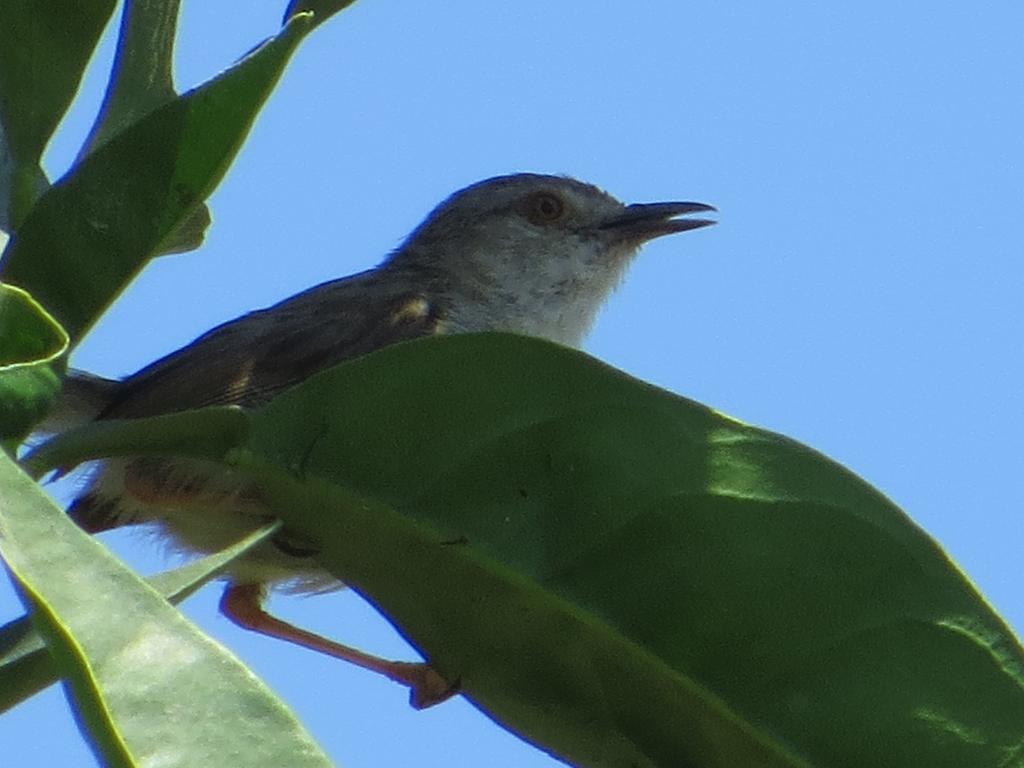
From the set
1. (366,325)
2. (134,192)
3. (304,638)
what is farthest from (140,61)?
(366,325)

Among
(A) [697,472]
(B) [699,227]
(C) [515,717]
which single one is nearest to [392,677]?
(C) [515,717]

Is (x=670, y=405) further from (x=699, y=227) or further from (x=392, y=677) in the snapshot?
(x=699, y=227)

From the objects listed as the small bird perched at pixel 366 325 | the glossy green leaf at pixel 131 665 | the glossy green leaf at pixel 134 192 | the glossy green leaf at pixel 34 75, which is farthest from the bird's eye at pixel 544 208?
the glossy green leaf at pixel 131 665

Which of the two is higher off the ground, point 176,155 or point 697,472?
point 176,155

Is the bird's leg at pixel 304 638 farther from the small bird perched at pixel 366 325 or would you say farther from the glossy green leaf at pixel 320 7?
the glossy green leaf at pixel 320 7

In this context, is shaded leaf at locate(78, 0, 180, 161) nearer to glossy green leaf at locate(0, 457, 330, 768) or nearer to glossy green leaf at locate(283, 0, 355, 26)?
glossy green leaf at locate(283, 0, 355, 26)

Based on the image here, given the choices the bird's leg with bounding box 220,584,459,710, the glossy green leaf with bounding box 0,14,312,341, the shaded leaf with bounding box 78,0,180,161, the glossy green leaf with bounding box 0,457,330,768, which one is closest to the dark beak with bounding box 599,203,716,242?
the bird's leg with bounding box 220,584,459,710
